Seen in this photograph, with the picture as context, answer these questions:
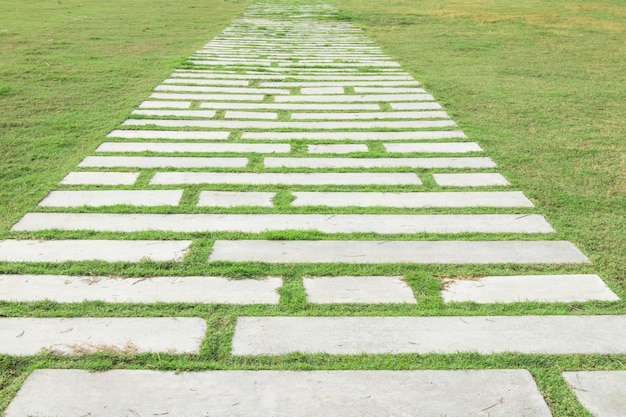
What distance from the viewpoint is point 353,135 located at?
17.5ft

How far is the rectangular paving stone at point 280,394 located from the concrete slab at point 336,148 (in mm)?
2877

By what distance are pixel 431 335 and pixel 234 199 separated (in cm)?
188

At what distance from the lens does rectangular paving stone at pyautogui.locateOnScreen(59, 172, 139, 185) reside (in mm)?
4082

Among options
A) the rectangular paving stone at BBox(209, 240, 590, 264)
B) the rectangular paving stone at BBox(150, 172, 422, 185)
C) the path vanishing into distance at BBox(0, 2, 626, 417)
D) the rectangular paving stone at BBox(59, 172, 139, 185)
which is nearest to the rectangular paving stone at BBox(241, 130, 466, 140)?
the path vanishing into distance at BBox(0, 2, 626, 417)

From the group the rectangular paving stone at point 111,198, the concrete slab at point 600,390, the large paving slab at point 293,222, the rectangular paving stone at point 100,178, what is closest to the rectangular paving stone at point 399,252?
the large paving slab at point 293,222

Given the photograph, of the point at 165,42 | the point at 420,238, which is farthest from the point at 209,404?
the point at 165,42

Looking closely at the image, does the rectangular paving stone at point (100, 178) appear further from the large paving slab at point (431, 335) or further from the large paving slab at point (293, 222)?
the large paving slab at point (431, 335)

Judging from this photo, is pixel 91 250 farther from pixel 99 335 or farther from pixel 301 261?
pixel 301 261

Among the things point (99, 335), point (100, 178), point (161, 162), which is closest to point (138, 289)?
point (99, 335)

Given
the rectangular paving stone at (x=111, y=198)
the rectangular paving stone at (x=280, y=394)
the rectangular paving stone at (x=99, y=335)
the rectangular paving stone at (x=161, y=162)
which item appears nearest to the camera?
the rectangular paving stone at (x=280, y=394)

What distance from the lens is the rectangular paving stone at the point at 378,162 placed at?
14.8 feet

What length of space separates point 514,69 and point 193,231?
690 centimetres

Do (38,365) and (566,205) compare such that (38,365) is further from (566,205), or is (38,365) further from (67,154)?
(566,205)

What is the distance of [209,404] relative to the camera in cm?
205
